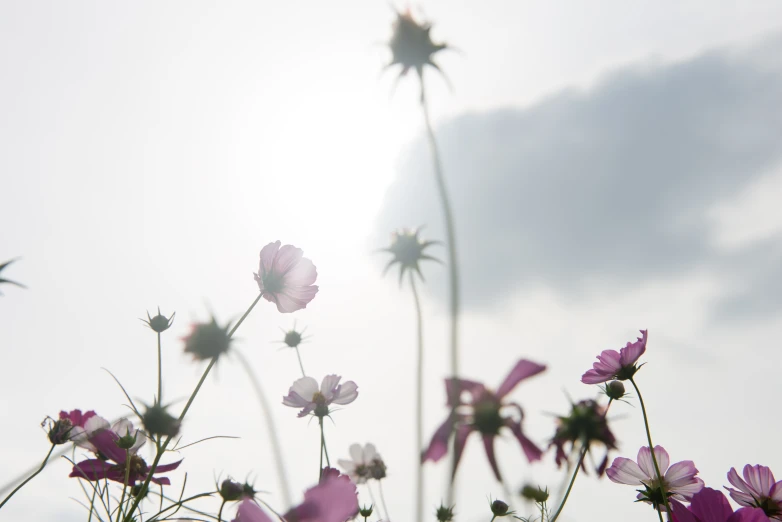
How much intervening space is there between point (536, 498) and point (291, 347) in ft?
4.55

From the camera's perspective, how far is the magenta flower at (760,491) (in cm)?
128

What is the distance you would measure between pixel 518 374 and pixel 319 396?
130 centimetres

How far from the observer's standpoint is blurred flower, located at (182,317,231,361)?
1069 mm

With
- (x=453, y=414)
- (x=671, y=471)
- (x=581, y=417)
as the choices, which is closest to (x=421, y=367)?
(x=671, y=471)

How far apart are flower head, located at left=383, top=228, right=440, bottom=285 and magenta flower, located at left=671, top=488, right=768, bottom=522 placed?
2052mm

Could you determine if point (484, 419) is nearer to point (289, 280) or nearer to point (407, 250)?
point (289, 280)

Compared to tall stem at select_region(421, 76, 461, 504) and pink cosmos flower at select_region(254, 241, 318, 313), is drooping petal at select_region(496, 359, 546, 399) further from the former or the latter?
pink cosmos flower at select_region(254, 241, 318, 313)

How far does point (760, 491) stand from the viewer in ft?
4.24

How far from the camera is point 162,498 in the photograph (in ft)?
3.62

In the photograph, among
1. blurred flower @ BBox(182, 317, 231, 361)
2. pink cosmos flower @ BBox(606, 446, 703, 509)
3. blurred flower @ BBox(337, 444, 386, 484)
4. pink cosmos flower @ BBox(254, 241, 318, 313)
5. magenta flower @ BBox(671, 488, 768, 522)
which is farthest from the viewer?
blurred flower @ BBox(337, 444, 386, 484)

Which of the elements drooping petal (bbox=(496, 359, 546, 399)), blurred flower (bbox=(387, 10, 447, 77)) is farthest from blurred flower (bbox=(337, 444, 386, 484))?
blurred flower (bbox=(387, 10, 447, 77))

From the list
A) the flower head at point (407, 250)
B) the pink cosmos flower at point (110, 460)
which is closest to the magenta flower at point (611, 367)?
the pink cosmos flower at point (110, 460)

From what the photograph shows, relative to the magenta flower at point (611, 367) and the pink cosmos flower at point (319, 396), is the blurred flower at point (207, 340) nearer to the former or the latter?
the pink cosmos flower at point (319, 396)

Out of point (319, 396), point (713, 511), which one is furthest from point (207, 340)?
point (713, 511)
